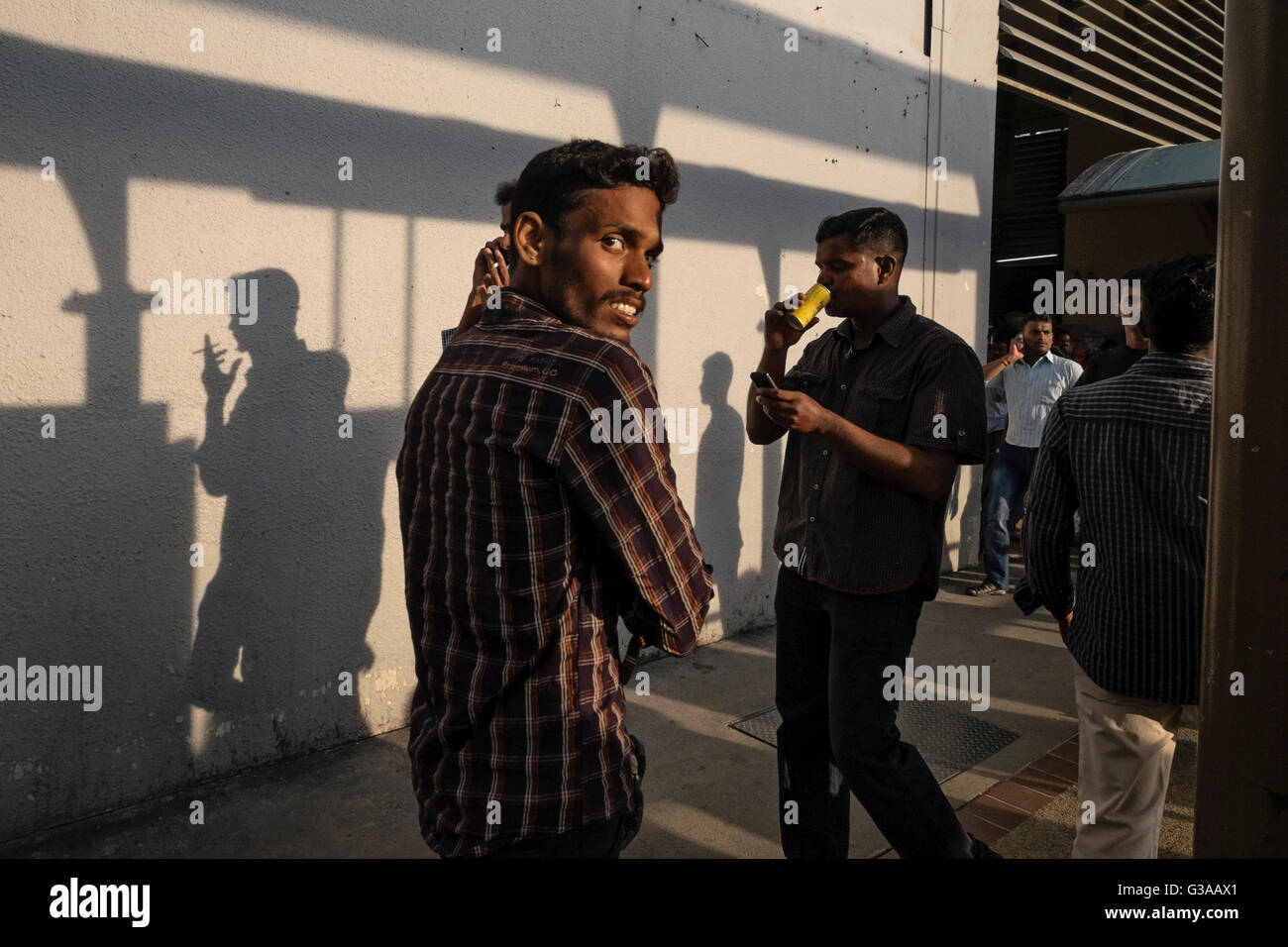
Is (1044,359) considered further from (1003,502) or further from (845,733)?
(845,733)

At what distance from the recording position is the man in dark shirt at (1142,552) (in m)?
2.25

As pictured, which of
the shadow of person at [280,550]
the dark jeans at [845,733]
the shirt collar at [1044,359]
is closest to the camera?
the dark jeans at [845,733]

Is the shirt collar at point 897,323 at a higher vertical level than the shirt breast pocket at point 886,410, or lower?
higher

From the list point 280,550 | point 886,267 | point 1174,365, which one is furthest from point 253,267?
point 1174,365

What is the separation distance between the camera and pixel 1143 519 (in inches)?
90.3

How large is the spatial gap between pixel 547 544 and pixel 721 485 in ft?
13.3

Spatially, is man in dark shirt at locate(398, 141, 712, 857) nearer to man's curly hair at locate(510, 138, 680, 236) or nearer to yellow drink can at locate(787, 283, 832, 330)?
man's curly hair at locate(510, 138, 680, 236)

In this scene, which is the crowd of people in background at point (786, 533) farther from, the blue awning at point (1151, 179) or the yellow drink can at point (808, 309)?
the blue awning at point (1151, 179)

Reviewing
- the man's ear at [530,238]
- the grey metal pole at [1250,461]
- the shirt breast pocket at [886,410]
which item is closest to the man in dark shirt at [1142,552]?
the shirt breast pocket at [886,410]

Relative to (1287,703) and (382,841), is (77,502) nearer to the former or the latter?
(382,841)

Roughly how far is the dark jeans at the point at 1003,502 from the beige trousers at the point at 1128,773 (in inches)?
166

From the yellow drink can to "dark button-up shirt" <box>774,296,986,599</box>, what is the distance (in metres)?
0.19

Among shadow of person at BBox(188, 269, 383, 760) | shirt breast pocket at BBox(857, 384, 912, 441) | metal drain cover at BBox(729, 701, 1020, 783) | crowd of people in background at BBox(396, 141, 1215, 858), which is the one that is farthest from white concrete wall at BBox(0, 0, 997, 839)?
shirt breast pocket at BBox(857, 384, 912, 441)
